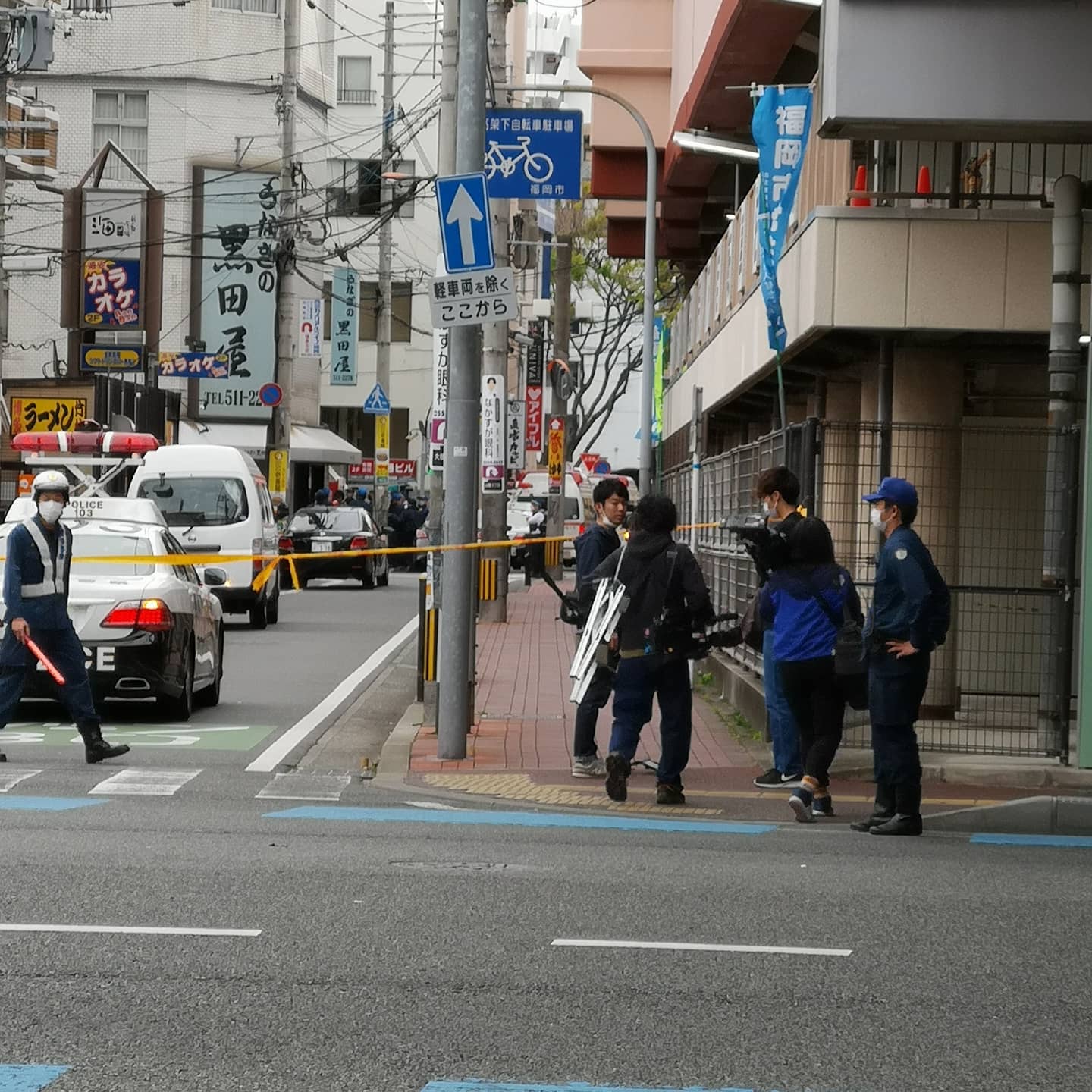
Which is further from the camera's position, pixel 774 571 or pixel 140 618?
pixel 140 618

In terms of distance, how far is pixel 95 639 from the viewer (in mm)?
15070

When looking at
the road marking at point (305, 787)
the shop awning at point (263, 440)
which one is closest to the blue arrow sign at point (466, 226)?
the road marking at point (305, 787)

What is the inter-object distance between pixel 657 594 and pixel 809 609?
89cm

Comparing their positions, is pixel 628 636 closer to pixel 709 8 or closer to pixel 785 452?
pixel 785 452

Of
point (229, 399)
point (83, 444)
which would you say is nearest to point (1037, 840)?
point (83, 444)

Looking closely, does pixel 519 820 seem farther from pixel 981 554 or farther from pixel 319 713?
pixel 319 713

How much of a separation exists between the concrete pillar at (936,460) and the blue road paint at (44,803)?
6028 millimetres

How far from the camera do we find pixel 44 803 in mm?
11117

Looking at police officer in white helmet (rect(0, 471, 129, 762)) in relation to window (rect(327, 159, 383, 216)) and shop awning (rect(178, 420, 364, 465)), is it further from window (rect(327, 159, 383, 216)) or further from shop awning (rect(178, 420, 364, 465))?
window (rect(327, 159, 383, 216))

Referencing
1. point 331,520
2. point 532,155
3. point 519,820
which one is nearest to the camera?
point 519,820

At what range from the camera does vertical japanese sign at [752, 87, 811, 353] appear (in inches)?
605

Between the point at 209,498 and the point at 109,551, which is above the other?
the point at 209,498

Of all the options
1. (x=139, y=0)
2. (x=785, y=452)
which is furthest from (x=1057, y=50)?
(x=139, y=0)

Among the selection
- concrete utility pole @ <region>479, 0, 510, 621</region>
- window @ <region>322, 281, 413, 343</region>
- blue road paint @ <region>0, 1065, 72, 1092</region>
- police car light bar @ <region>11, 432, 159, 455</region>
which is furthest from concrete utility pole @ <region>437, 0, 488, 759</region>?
window @ <region>322, 281, 413, 343</region>
